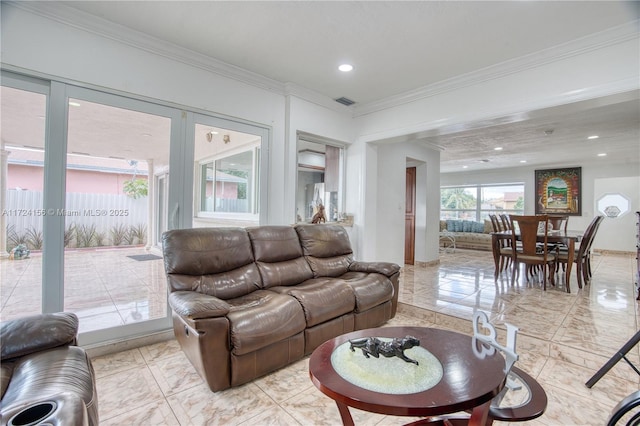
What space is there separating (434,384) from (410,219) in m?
5.16

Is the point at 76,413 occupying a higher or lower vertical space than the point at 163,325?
higher

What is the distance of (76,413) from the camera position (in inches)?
36.3

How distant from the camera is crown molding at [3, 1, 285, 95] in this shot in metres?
2.28

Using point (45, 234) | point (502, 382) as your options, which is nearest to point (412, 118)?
point (502, 382)

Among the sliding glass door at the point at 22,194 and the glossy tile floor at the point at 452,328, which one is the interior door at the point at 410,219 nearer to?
the glossy tile floor at the point at 452,328

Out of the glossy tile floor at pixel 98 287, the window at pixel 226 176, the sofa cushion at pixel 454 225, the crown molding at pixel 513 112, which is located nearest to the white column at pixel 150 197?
the glossy tile floor at pixel 98 287

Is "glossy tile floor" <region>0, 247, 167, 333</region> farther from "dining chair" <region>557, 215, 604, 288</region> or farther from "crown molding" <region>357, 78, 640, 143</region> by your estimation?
"dining chair" <region>557, 215, 604, 288</region>

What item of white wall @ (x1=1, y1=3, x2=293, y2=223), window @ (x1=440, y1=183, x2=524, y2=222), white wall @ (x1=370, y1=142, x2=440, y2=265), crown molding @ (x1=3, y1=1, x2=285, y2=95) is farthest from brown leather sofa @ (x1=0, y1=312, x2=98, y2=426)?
window @ (x1=440, y1=183, x2=524, y2=222)

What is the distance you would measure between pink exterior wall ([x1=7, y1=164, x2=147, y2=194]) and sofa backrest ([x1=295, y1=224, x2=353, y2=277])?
1.72 meters

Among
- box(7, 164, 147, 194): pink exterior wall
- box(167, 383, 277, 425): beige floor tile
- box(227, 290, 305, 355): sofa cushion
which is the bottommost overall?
box(167, 383, 277, 425): beige floor tile

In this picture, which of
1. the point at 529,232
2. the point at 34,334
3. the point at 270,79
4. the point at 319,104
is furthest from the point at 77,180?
the point at 529,232

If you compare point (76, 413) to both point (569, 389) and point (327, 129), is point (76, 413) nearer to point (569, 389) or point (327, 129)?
point (569, 389)

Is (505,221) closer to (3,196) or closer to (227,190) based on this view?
(227,190)

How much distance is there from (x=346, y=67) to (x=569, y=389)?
10.8 feet
